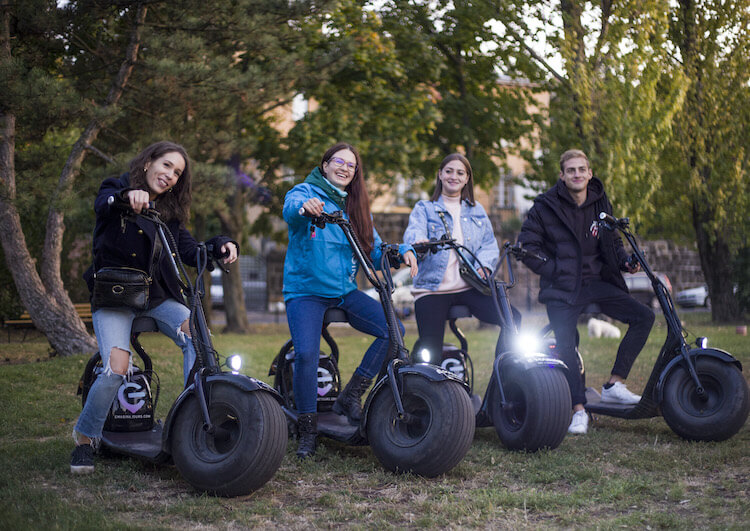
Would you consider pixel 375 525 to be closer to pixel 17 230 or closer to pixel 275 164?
pixel 17 230

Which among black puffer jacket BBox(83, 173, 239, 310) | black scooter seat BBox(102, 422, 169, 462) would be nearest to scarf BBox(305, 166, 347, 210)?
black puffer jacket BBox(83, 173, 239, 310)

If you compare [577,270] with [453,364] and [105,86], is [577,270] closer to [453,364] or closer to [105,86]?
[453,364]

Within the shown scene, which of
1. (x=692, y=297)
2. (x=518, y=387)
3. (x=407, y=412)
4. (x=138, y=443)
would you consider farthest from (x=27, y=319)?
(x=692, y=297)

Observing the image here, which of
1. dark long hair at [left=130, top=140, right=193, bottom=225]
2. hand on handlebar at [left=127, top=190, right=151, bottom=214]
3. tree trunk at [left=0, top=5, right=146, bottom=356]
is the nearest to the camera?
hand on handlebar at [left=127, top=190, right=151, bottom=214]

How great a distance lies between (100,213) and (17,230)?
6.39 meters

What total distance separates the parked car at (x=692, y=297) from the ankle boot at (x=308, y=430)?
22.5 meters

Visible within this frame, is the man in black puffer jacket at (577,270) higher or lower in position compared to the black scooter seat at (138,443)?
higher

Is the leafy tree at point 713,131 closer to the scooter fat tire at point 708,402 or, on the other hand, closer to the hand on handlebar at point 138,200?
the scooter fat tire at point 708,402

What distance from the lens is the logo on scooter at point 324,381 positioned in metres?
5.56

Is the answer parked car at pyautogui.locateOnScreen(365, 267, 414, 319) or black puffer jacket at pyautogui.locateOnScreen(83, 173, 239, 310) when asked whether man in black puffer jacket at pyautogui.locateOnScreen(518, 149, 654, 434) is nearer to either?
black puffer jacket at pyautogui.locateOnScreen(83, 173, 239, 310)

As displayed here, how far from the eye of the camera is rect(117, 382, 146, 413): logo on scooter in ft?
16.3

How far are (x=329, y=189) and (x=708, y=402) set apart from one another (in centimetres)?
289

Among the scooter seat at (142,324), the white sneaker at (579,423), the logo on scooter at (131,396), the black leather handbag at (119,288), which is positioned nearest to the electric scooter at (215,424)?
the black leather handbag at (119,288)

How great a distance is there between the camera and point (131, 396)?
4.99 m
